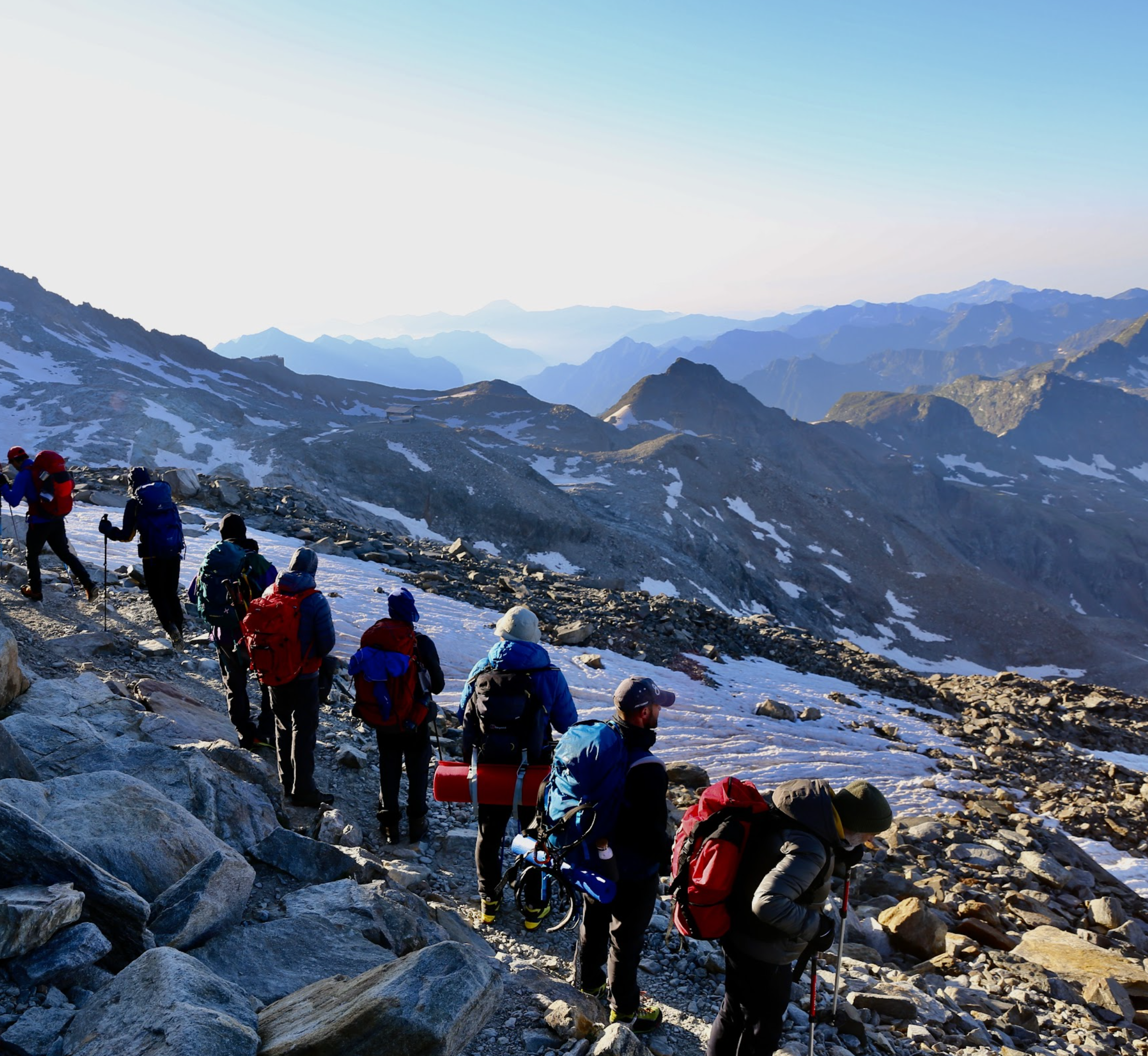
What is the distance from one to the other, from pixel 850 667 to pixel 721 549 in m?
48.7

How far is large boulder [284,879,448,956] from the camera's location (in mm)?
4766

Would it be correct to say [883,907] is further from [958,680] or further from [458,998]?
[958,680]

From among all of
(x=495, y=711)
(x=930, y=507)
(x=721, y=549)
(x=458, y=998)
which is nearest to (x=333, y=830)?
(x=495, y=711)

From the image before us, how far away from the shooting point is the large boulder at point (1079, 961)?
24.6 feet

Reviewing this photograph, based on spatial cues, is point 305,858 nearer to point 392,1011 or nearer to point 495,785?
point 495,785

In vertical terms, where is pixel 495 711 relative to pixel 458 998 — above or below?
above

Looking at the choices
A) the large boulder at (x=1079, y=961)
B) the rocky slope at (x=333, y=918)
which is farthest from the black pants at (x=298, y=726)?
the large boulder at (x=1079, y=961)

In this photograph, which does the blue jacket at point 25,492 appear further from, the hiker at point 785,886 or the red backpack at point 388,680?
the hiker at point 785,886

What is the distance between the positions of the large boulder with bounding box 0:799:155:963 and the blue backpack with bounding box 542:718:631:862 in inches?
94.0

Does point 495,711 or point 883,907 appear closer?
point 495,711

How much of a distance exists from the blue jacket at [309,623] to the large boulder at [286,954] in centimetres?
295

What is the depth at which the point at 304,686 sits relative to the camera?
7301 millimetres

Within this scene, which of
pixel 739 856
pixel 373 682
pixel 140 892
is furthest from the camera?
pixel 373 682

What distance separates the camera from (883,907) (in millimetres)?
8898
